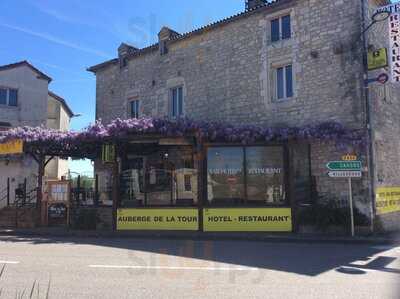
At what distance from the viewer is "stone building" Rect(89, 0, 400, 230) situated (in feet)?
47.6

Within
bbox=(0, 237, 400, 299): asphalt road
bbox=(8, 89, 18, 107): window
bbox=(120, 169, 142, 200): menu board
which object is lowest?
bbox=(0, 237, 400, 299): asphalt road

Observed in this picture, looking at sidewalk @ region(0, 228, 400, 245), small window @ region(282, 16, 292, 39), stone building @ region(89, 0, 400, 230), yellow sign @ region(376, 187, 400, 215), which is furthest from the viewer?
small window @ region(282, 16, 292, 39)

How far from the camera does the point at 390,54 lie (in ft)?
46.4

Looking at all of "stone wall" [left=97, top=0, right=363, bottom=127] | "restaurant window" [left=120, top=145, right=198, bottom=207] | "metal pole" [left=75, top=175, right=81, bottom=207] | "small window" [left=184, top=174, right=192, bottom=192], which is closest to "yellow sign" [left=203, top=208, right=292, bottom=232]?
"restaurant window" [left=120, top=145, right=198, bottom=207]

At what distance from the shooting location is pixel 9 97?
2683 cm

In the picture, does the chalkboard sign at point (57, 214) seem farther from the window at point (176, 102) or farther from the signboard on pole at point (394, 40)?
the signboard on pole at point (394, 40)

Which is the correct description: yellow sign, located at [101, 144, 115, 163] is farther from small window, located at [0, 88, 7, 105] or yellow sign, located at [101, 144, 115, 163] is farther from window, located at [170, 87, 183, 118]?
small window, located at [0, 88, 7, 105]

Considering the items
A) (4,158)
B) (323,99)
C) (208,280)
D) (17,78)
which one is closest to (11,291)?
(208,280)

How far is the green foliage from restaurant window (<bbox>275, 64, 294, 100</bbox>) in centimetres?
438

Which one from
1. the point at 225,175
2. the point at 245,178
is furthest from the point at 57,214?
the point at 245,178

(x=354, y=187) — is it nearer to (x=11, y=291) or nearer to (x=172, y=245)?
(x=172, y=245)

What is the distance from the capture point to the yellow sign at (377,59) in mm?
13703

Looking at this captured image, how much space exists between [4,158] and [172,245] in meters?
15.4

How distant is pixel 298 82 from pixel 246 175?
3849 mm
